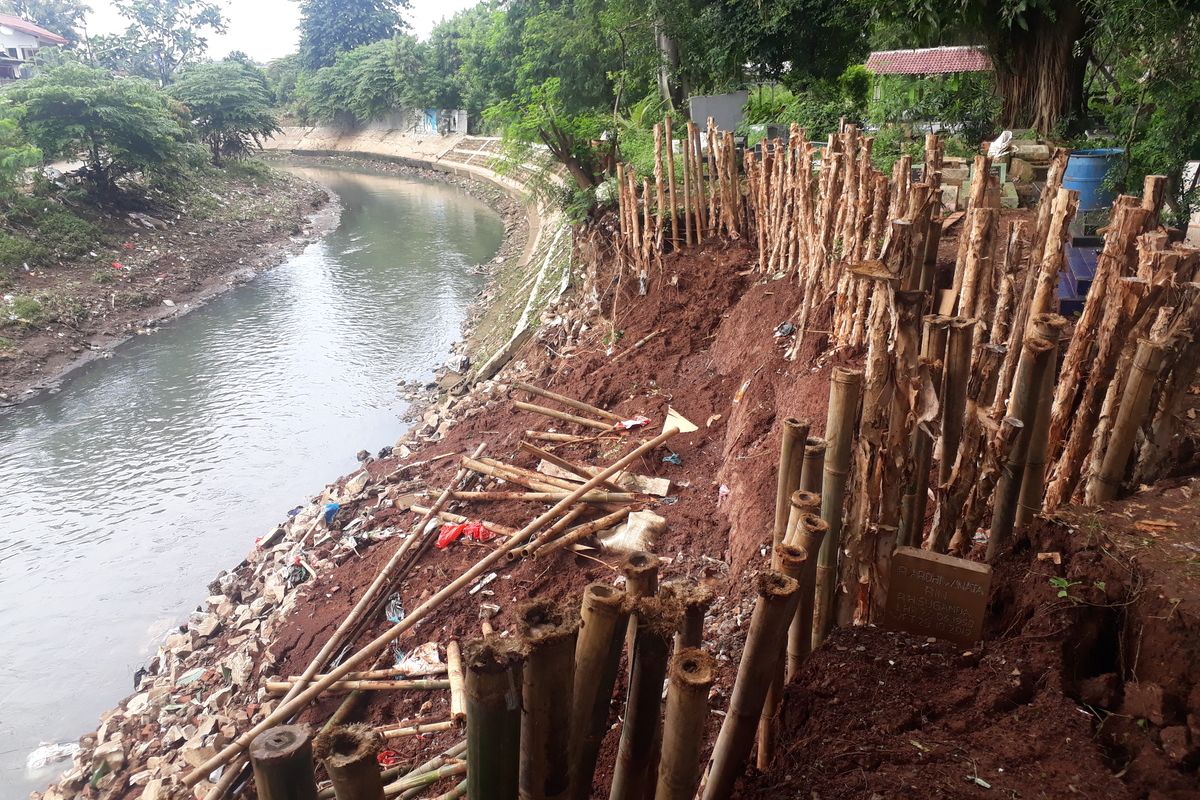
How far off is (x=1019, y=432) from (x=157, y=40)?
45.9 metres

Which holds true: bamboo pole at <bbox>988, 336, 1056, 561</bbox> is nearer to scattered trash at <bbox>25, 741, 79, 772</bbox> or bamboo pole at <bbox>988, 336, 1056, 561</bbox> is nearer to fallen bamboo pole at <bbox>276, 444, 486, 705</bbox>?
fallen bamboo pole at <bbox>276, 444, 486, 705</bbox>

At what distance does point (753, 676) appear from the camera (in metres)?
2.08

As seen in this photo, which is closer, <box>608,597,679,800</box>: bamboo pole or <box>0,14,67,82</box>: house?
<box>608,597,679,800</box>: bamboo pole

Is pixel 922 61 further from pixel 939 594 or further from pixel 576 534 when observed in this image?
pixel 939 594

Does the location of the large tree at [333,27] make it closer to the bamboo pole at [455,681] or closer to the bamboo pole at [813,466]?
the bamboo pole at [455,681]

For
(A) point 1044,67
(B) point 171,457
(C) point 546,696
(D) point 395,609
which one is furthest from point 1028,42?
(B) point 171,457

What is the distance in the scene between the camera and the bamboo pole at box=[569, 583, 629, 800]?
1.77m

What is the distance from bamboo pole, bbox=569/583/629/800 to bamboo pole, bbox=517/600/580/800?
8 cm

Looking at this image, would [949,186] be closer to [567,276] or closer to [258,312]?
[567,276]

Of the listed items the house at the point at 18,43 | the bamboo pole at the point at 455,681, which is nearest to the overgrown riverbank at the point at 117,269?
the bamboo pole at the point at 455,681

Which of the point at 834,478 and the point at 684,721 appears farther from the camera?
the point at 834,478

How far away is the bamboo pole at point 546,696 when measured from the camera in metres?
1.61

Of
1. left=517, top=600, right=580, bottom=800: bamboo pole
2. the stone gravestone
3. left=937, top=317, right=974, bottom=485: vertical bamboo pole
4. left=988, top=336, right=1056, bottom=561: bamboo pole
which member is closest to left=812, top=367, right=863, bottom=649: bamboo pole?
the stone gravestone

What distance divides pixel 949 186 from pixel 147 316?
13.8 meters
